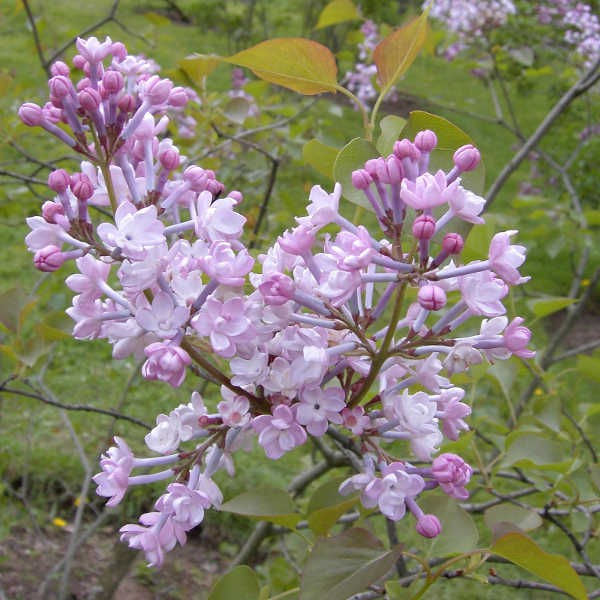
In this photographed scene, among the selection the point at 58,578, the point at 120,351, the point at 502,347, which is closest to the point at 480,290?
the point at 502,347

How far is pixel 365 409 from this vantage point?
2.78ft

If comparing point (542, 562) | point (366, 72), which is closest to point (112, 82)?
point (542, 562)

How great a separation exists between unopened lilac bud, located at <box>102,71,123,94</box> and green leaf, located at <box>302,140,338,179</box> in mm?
294

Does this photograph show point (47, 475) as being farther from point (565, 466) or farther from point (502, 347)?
point (502, 347)

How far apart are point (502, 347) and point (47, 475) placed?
2.95 meters

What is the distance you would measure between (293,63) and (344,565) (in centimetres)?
58

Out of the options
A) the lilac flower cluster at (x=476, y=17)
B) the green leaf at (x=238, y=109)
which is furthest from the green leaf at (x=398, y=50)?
the lilac flower cluster at (x=476, y=17)

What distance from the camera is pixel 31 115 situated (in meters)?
0.84

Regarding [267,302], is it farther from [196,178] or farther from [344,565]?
[344,565]

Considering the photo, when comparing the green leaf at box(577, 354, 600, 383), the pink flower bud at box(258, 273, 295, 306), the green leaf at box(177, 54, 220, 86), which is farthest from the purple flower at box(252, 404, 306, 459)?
the green leaf at box(577, 354, 600, 383)

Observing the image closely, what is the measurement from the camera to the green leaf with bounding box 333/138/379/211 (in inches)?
32.7

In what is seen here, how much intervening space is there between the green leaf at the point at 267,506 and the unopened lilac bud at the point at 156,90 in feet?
1.57

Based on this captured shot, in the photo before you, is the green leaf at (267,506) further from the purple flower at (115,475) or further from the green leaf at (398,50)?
the green leaf at (398,50)

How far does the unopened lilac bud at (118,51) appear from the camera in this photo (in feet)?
2.94
